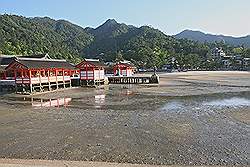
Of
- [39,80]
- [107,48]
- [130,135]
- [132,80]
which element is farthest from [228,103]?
[107,48]

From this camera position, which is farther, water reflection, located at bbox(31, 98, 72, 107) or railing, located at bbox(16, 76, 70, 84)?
railing, located at bbox(16, 76, 70, 84)

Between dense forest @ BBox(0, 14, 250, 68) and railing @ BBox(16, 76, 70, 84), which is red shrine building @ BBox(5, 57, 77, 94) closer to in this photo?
railing @ BBox(16, 76, 70, 84)

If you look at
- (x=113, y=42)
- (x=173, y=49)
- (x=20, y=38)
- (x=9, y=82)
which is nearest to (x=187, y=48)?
(x=173, y=49)

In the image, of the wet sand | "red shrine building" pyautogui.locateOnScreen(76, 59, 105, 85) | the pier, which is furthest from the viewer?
the pier

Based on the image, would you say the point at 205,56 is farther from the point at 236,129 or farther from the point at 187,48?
the point at 236,129

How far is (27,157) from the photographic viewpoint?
35.2 ft

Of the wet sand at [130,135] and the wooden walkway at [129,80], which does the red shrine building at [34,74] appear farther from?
the wooden walkway at [129,80]

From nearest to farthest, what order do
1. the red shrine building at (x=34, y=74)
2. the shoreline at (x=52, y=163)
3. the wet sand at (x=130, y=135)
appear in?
the shoreline at (x=52, y=163) < the wet sand at (x=130, y=135) < the red shrine building at (x=34, y=74)

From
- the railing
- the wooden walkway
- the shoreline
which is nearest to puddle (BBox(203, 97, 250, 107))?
the shoreline

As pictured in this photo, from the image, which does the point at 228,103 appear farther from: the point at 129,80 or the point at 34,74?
the point at 129,80

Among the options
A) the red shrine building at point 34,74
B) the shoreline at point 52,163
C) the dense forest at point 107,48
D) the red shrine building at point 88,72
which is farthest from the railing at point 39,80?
the dense forest at point 107,48

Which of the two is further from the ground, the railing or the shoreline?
the railing

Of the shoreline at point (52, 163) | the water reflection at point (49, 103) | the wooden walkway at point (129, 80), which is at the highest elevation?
the wooden walkway at point (129, 80)

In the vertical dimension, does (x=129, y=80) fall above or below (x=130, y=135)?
above
